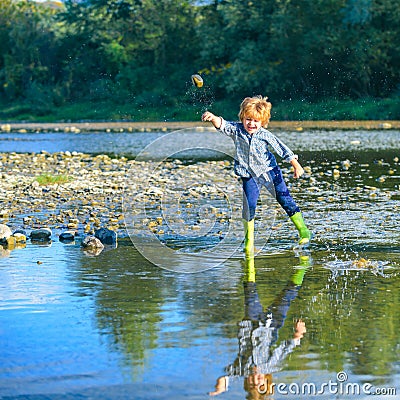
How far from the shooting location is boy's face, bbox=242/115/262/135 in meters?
9.13

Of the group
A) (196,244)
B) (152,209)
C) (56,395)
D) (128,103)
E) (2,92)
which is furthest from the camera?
(2,92)

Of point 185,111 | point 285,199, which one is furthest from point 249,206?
point 185,111

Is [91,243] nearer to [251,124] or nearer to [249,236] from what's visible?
[249,236]

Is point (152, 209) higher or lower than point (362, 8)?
lower

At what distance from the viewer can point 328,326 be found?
21.2 ft

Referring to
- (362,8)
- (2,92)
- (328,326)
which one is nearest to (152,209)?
(328,326)

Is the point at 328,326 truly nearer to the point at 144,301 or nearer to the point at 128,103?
the point at 144,301

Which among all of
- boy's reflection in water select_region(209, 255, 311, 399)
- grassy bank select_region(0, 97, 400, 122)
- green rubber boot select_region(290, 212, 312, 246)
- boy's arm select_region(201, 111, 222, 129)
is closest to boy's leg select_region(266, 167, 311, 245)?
green rubber boot select_region(290, 212, 312, 246)

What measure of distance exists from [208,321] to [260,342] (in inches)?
25.5

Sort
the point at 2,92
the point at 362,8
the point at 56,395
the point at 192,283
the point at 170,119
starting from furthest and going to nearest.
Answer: the point at 2,92
the point at 170,119
the point at 362,8
the point at 192,283
the point at 56,395

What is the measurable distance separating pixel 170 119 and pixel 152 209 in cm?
4033

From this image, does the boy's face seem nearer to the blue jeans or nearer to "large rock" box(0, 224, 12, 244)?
the blue jeans

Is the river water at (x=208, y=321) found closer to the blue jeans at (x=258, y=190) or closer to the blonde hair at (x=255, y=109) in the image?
the blue jeans at (x=258, y=190)

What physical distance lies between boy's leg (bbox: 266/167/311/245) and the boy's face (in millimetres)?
457
